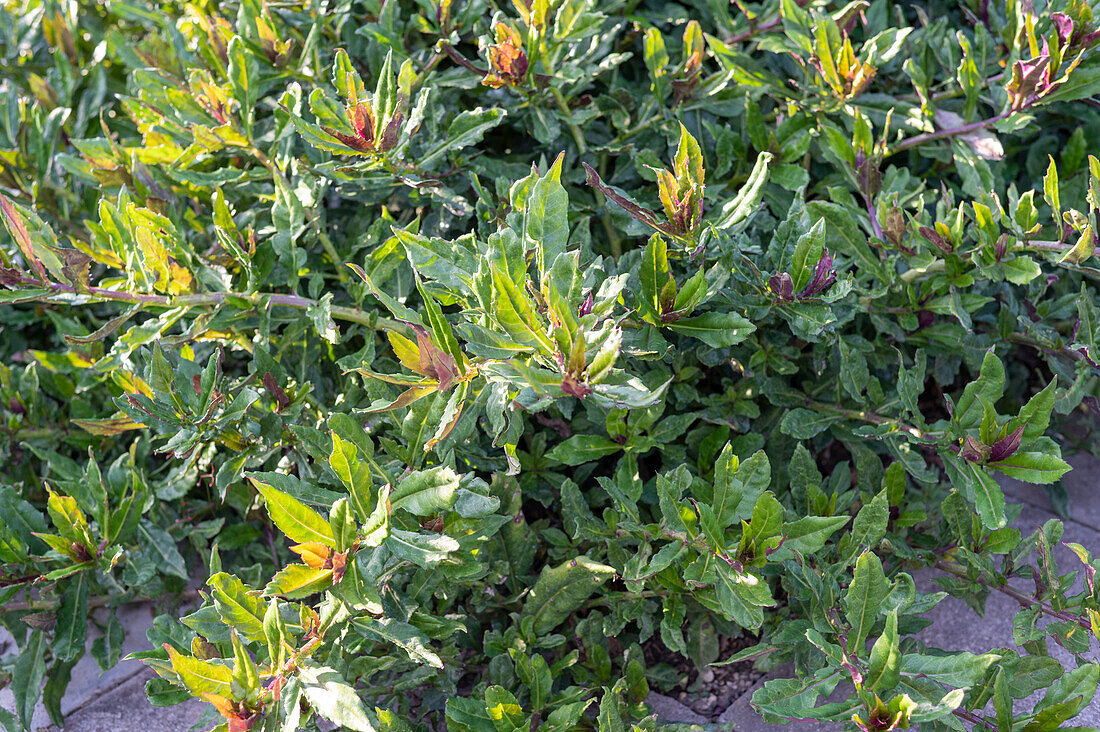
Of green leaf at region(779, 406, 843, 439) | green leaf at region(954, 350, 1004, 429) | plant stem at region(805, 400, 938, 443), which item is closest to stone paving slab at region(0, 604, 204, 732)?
green leaf at region(779, 406, 843, 439)

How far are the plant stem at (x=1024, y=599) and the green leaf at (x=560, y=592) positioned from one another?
0.78 metres

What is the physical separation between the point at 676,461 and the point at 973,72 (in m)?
1.22

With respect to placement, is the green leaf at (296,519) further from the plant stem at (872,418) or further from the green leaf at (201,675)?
the plant stem at (872,418)

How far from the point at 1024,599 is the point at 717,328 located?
919 mm

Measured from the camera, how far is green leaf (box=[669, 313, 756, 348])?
5.70ft

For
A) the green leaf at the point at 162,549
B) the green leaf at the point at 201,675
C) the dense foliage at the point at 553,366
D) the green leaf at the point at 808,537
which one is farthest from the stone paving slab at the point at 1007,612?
the green leaf at the point at 162,549

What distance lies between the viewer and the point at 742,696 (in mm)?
2168

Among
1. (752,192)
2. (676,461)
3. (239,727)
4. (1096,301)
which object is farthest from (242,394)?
(1096,301)

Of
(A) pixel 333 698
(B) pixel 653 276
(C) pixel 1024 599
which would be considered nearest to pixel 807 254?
(B) pixel 653 276

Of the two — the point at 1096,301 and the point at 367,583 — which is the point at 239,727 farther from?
the point at 1096,301

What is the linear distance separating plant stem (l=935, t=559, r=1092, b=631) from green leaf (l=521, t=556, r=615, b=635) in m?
0.78

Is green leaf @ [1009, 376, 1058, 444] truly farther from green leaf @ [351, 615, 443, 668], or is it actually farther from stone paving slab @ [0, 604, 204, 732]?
stone paving slab @ [0, 604, 204, 732]

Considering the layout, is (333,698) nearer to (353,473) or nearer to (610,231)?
(353,473)

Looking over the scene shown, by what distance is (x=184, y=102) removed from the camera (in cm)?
222
